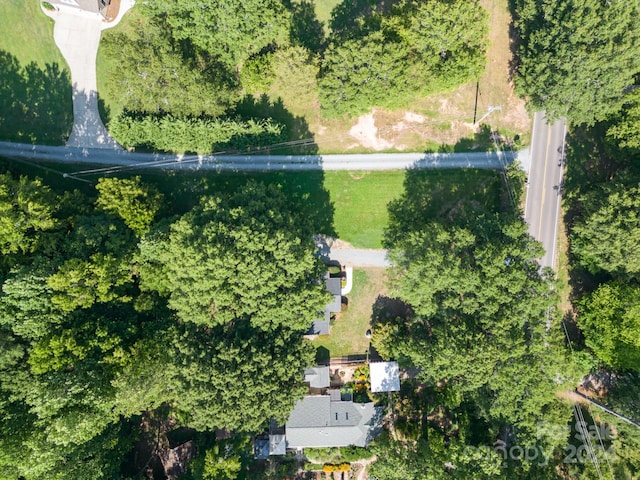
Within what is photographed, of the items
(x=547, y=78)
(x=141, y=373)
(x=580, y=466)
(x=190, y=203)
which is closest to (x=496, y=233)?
(x=547, y=78)

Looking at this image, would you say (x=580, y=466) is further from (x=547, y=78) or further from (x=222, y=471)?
(x=547, y=78)

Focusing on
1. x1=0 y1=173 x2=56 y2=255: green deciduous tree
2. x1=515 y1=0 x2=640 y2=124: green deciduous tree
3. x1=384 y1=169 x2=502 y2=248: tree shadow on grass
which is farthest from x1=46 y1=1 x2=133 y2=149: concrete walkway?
x1=515 y1=0 x2=640 y2=124: green deciduous tree

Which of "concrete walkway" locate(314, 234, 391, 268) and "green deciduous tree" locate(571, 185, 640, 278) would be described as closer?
"green deciduous tree" locate(571, 185, 640, 278)

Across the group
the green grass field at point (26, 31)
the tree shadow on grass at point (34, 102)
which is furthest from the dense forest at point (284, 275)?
the green grass field at point (26, 31)

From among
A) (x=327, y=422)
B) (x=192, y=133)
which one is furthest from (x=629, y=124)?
(x=192, y=133)

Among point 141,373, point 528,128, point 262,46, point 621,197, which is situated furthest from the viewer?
point 528,128

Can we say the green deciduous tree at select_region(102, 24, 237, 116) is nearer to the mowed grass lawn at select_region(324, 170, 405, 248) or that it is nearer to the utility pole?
the mowed grass lawn at select_region(324, 170, 405, 248)
